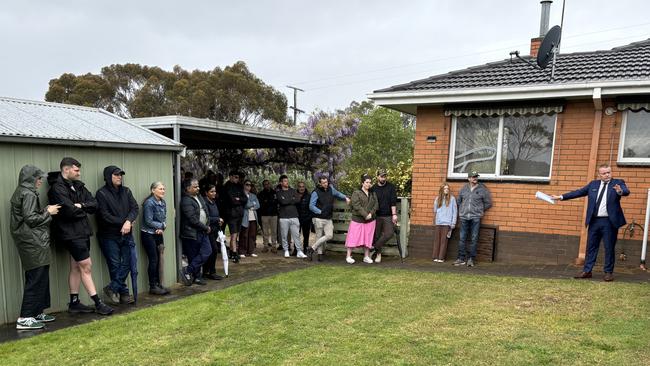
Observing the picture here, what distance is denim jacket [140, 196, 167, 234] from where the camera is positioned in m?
6.51

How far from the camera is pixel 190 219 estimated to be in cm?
704

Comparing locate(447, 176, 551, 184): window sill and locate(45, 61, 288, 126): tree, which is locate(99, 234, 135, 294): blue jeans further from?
locate(45, 61, 288, 126): tree

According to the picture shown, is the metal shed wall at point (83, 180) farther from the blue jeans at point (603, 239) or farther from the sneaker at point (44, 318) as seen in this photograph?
the blue jeans at point (603, 239)

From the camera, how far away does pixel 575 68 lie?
8.55 metres

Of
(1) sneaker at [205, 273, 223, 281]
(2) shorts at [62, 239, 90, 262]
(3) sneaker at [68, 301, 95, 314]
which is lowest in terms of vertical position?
(1) sneaker at [205, 273, 223, 281]

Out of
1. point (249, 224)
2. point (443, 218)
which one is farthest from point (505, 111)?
point (249, 224)

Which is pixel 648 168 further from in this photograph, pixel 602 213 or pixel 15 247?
pixel 15 247

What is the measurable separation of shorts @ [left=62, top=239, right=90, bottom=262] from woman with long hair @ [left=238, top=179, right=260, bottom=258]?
4.00 meters

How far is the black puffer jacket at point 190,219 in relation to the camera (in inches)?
278

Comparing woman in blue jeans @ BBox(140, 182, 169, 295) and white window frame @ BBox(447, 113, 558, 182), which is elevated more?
white window frame @ BBox(447, 113, 558, 182)

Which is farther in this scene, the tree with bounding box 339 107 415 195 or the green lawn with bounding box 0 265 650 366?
the tree with bounding box 339 107 415 195

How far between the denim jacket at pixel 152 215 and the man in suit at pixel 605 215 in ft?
20.3

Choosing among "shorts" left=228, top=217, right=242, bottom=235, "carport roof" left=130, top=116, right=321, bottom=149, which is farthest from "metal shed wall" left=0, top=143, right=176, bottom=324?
"shorts" left=228, top=217, right=242, bottom=235

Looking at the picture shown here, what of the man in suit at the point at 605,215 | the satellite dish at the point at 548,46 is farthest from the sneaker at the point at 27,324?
the satellite dish at the point at 548,46
